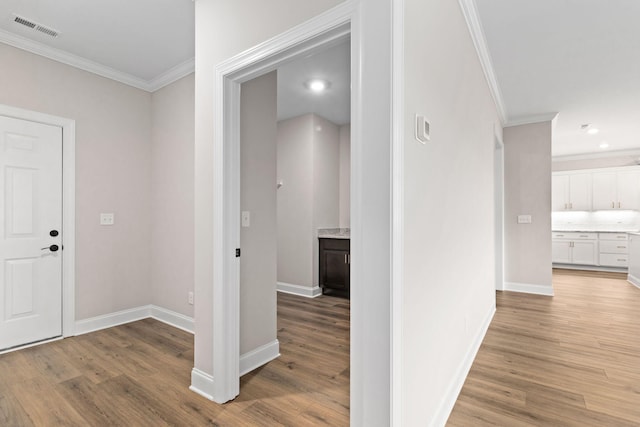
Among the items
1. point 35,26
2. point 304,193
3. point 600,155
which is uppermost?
point 35,26

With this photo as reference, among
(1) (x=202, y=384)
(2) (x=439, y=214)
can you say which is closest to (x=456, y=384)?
(2) (x=439, y=214)

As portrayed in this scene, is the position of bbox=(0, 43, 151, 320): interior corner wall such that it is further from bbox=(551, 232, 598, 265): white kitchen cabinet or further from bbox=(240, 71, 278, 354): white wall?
bbox=(551, 232, 598, 265): white kitchen cabinet

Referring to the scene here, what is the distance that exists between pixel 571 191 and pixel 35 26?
945 cm

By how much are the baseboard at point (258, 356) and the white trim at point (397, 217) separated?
1461 mm

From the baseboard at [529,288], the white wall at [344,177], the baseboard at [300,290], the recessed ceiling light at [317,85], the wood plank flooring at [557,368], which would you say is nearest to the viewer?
the wood plank flooring at [557,368]

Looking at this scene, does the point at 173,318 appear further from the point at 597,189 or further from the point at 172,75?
the point at 597,189

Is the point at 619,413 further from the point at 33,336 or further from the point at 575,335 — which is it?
the point at 33,336

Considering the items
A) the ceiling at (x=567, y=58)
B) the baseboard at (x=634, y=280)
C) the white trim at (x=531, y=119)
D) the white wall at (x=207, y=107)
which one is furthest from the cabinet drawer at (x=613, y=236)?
the white wall at (x=207, y=107)

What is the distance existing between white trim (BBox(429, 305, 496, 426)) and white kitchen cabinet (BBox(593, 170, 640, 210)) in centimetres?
621

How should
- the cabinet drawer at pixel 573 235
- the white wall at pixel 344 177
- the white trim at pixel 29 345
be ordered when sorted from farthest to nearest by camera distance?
the cabinet drawer at pixel 573 235 → the white wall at pixel 344 177 → the white trim at pixel 29 345

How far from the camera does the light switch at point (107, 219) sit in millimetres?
3375

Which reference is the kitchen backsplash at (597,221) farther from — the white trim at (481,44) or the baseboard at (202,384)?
the baseboard at (202,384)

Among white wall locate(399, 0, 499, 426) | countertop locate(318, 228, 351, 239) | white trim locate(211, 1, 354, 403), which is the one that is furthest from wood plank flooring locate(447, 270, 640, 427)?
countertop locate(318, 228, 351, 239)

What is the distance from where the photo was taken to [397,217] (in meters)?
1.24
